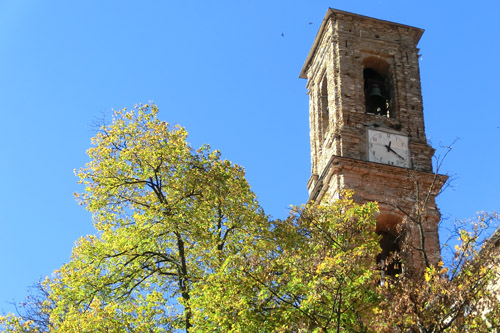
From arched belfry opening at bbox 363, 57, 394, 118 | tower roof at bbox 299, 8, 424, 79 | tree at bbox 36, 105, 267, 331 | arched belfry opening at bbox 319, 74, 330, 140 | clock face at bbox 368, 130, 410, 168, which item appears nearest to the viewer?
tree at bbox 36, 105, 267, 331

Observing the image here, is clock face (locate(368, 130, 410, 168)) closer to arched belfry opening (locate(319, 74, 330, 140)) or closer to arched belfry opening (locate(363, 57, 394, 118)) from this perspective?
arched belfry opening (locate(363, 57, 394, 118))

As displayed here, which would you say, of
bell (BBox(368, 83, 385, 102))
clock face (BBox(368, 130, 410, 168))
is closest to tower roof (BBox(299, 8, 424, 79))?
bell (BBox(368, 83, 385, 102))

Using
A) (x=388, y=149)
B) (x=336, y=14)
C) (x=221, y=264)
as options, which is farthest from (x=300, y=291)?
(x=336, y=14)

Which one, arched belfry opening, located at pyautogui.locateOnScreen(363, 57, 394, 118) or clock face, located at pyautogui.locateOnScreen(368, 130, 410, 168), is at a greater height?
arched belfry opening, located at pyautogui.locateOnScreen(363, 57, 394, 118)

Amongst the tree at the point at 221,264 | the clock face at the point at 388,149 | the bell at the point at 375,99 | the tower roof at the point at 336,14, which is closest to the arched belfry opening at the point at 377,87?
the bell at the point at 375,99

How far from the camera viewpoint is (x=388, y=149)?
89.2 feet

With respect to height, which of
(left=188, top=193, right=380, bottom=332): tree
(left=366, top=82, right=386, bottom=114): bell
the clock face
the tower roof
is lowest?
(left=188, top=193, right=380, bottom=332): tree

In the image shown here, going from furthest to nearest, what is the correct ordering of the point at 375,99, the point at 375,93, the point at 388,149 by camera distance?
1. the point at 375,99
2. the point at 375,93
3. the point at 388,149

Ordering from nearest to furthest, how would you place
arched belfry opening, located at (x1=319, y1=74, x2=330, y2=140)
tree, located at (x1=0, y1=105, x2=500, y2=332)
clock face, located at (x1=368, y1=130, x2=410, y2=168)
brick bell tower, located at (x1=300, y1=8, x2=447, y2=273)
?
tree, located at (x1=0, y1=105, x2=500, y2=332)
brick bell tower, located at (x1=300, y1=8, x2=447, y2=273)
clock face, located at (x1=368, y1=130, x2=410, y2=168)
arched belfry opening, located at (x1=319, y1=74, x2=330, y2=140)

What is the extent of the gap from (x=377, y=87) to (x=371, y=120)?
91.2 inches

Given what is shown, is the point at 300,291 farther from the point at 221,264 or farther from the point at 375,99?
the point at 375,99

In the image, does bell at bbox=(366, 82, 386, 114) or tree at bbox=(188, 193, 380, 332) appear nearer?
tree at bbox=(188, 193, 380, 332)

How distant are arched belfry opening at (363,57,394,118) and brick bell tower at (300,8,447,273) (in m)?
0.03

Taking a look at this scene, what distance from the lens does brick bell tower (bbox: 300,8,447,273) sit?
84.4ft
